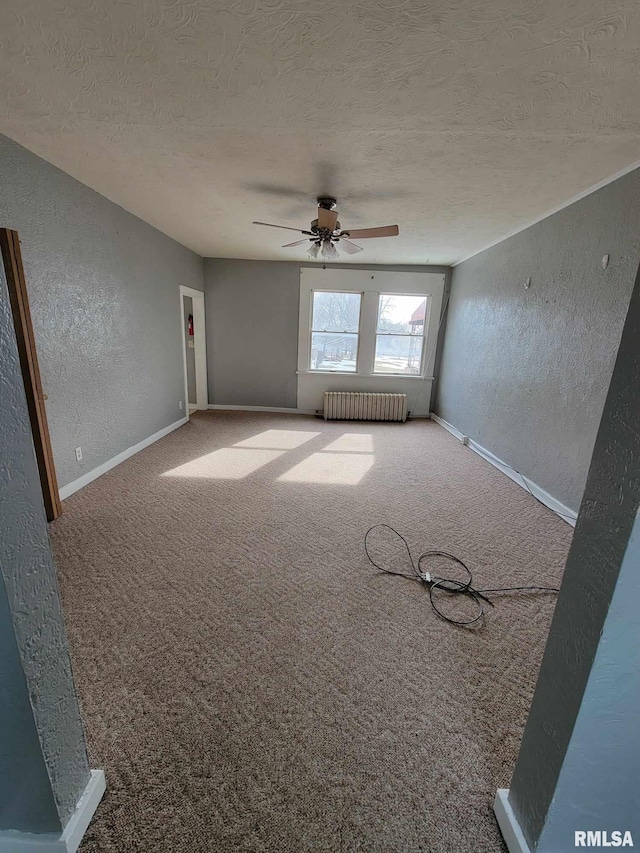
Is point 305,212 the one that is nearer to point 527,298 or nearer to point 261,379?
point 527,298

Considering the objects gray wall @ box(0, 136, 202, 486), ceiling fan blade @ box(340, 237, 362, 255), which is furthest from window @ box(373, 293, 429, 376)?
gray wall @ box(0, 136, 202, 486)

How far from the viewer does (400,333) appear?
573 centimetres

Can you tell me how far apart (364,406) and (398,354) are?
1.10 metres

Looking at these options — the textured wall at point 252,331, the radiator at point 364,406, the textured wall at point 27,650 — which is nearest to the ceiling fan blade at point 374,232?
the textured wall at point 252,331

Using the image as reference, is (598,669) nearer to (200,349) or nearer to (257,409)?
(257,409)

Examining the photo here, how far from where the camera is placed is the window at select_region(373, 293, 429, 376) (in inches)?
221

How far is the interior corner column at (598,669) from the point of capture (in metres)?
0.62

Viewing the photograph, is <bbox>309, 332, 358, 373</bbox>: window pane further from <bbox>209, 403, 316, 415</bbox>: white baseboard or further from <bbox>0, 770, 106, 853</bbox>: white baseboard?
<bbox>0, 770, 106, 853</bbox>: white baseboard

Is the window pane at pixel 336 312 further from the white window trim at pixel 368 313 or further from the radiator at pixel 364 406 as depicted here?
the radiator at pixel 364 406

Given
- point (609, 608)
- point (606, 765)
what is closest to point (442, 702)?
point (606, 765)

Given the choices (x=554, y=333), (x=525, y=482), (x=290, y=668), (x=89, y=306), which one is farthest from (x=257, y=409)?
(x=290, y=668)

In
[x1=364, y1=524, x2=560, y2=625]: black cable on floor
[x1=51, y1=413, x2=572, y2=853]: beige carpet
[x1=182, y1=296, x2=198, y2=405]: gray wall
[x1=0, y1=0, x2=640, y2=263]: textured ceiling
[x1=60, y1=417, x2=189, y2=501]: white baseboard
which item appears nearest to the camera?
[x1=51, y1=413, x2=572, y2=853]: beige carpet

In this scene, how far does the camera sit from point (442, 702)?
1.29 metres

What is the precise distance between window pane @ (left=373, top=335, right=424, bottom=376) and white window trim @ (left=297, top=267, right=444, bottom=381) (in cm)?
8
